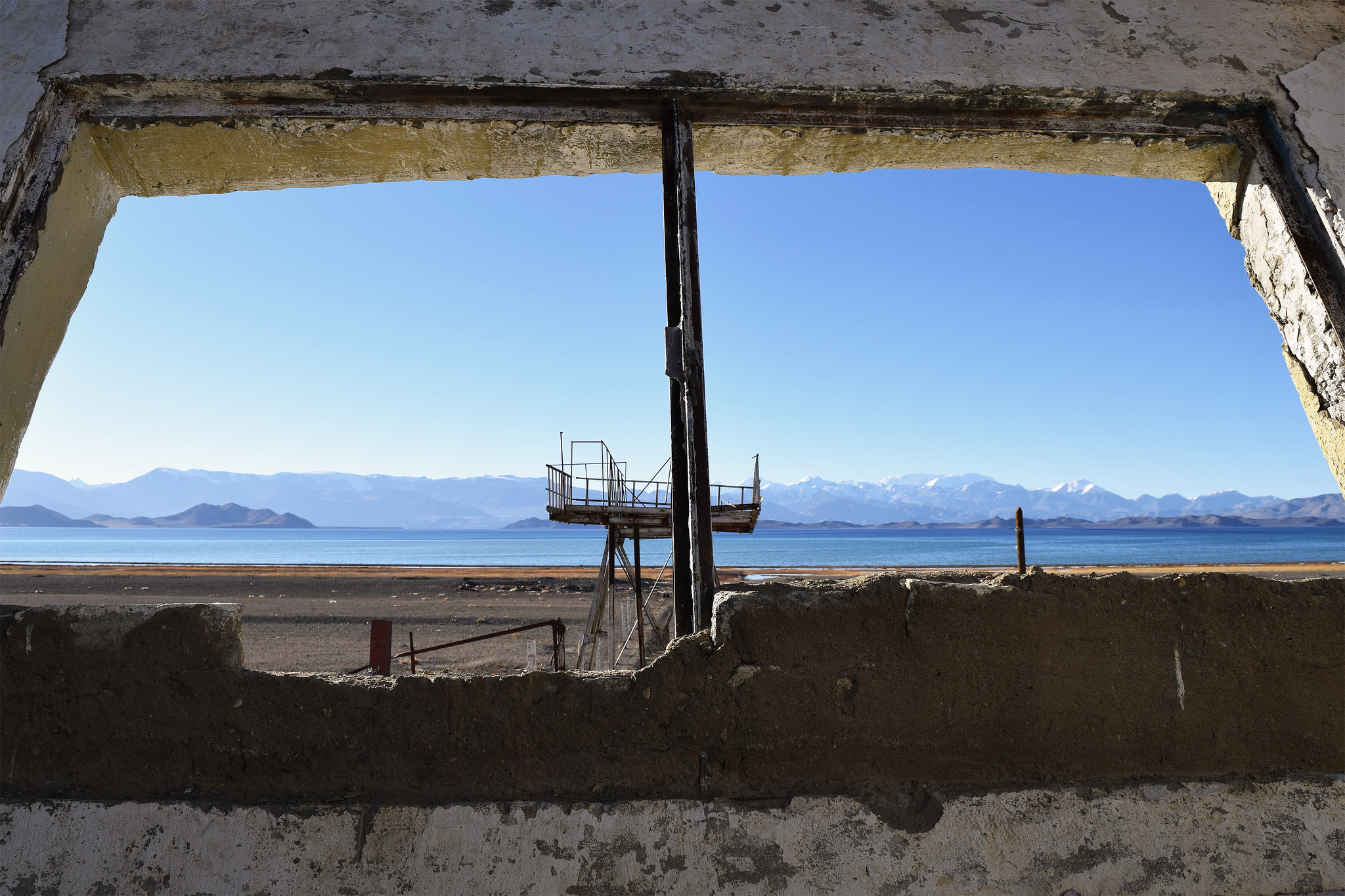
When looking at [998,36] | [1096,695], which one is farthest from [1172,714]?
[998,36]

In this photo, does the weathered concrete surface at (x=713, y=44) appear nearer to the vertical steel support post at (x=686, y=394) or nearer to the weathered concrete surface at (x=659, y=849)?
the vertical steel support post at (x=686, y=394)

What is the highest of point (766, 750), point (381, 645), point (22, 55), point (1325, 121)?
point (22, 55)

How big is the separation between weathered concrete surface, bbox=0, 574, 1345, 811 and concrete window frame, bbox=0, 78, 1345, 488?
1.08 meters

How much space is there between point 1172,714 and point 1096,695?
9.0 inches

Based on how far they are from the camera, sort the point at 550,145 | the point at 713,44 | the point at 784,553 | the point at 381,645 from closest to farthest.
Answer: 1. the point at 713,44
2. the point at 550,145
3. the point at 381,645
4. the point at 784,553

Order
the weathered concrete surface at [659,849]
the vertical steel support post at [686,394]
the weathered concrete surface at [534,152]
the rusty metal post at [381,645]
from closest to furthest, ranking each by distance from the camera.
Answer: the weathered concrete surface at [659,849] → the vertical steel support post at [686,394] → the weathered concrete surface at [534,152] → the rusty metal post at [381,645]

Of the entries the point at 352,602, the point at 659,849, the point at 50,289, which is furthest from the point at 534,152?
the point at 352,602

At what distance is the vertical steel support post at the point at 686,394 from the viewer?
235cm

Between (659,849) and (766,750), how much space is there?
39 cm

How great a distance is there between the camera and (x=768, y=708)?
195 centimetres

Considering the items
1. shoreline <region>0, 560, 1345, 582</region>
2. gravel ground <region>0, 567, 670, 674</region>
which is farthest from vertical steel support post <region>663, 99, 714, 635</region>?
shoreline <region>0, 560, 1345, 582</region>

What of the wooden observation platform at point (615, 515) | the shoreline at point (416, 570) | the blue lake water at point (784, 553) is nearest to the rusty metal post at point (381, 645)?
the wooden observation platform at point (615, 515)

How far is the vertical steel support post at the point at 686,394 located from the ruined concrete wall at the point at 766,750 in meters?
0.34

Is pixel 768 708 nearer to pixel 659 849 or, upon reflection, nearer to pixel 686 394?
pixel 659 849
